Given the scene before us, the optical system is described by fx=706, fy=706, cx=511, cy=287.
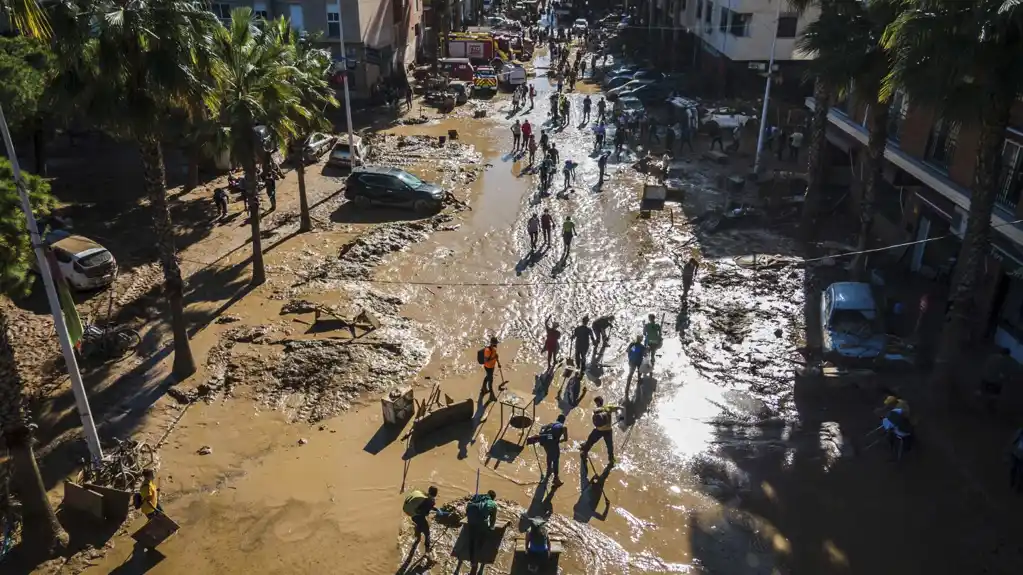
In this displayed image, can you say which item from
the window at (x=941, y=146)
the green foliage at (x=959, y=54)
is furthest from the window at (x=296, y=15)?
the green foliage at (x=959, y=54)

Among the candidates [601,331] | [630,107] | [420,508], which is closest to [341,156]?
[601,331]

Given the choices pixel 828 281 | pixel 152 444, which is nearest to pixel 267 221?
pixel 152 444

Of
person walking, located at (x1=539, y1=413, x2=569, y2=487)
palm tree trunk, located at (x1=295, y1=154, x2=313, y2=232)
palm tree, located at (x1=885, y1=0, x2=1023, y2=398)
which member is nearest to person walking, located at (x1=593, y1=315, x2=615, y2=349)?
person walking, located at (x1=539, y1=413, x2=569, y2=487)

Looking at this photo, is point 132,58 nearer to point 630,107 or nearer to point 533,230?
point 533,230

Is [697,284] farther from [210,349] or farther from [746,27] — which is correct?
[746,27]

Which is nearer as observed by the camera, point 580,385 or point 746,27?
point 580,385

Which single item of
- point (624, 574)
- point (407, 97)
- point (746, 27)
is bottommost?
point (624, 574)
